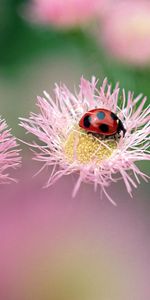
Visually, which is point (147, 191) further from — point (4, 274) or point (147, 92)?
point (4, 274)

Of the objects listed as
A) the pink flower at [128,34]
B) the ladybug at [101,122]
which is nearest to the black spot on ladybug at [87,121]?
the ladybug at [101,122]

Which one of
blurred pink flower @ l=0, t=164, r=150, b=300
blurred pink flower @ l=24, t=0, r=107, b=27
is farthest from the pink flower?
blurred pink flower @ l=0, t=164, r=150, b=300

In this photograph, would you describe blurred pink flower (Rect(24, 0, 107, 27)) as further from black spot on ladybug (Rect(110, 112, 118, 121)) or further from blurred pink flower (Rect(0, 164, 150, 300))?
black spot on ladybug (Rect(110, 112, 118, 121))

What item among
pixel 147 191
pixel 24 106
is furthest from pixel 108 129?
pixel 24 106

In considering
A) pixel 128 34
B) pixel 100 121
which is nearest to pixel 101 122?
pixel 100 121

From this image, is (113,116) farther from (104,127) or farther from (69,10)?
(69,10)

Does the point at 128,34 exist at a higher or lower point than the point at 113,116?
higher

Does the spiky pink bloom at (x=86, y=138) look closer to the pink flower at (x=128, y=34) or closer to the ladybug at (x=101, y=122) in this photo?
the ladybug at (x=101, y=122)
